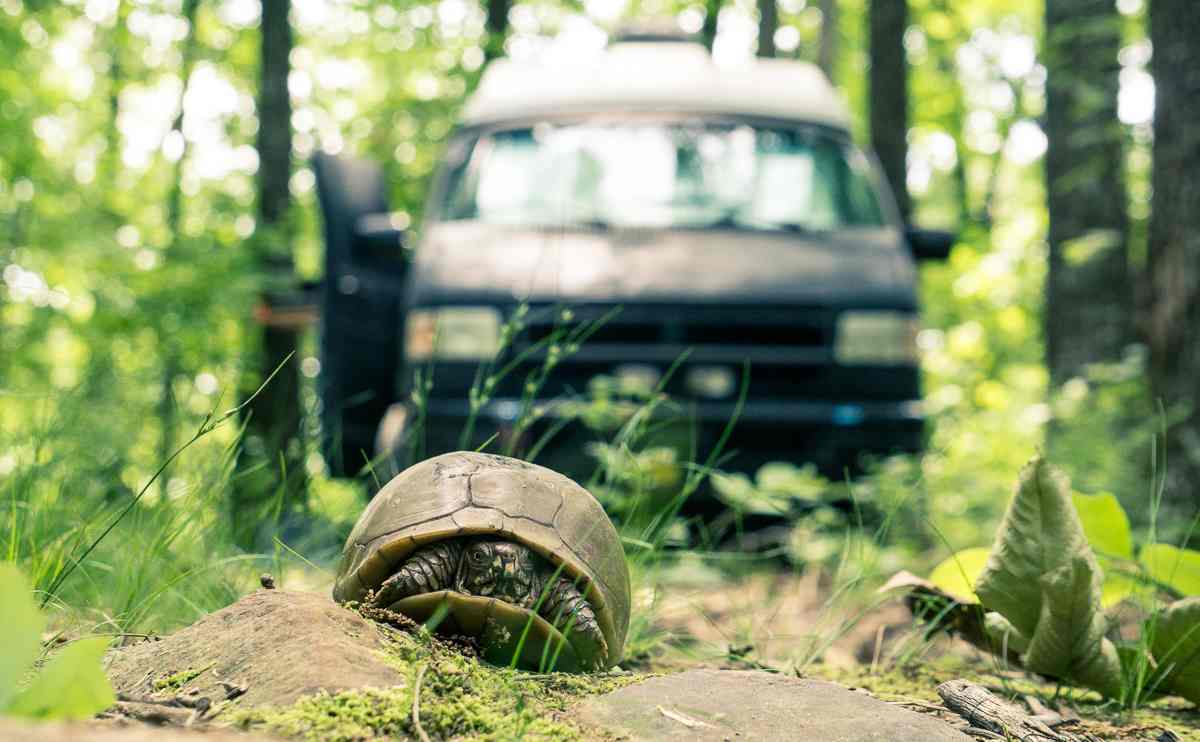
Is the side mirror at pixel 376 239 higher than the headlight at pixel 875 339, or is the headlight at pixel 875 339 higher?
the side mirror at pixel 376 239

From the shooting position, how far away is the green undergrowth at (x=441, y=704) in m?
1.78

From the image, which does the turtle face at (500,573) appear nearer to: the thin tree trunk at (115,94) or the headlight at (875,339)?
the headlight at (875,339)

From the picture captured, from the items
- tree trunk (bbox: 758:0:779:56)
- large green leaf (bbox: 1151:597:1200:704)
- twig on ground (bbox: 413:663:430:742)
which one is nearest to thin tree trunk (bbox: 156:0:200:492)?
twig on ground (bbox: 413:663:430:742)

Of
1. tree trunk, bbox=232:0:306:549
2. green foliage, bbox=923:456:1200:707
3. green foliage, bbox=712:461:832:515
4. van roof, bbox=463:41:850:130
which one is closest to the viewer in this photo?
green foliage, bbox=923:456:1200:707

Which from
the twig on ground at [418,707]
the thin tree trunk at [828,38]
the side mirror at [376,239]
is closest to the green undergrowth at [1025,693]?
the twig on ground at [418,707]

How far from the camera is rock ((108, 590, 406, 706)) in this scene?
1917 mm

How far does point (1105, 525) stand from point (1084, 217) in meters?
6.42

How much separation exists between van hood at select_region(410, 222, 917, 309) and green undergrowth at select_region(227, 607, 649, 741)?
11.0 feet

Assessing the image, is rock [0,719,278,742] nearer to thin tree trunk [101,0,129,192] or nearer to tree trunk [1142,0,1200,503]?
tree trunk [1142,0,1200,503]

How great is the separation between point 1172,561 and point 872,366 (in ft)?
9.47

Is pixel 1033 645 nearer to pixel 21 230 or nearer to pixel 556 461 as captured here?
pixel 556 461

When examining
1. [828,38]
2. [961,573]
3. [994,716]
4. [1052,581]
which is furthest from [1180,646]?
[828,38]

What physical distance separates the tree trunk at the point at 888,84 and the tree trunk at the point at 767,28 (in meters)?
1.85

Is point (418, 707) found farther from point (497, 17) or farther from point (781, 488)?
point (497, 17)
